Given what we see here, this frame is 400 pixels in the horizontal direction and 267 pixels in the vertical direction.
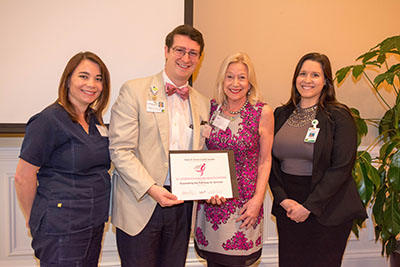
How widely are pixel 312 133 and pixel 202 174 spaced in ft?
2.61

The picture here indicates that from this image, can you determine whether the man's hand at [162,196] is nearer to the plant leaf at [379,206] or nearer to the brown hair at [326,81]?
the brown hair at [326,81]

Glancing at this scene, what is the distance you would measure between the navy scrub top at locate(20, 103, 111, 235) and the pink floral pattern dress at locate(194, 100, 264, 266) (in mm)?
717

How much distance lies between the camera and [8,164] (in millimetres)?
2594

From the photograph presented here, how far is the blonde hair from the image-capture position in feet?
6.42

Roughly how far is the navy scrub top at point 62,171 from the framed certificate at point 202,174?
449 mm

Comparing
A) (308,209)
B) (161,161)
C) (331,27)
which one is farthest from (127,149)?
(331,27)

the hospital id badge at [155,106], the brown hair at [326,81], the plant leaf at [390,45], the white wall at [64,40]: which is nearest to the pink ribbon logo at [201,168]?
the hospital id badge at [155,106]

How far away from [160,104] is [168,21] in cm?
99

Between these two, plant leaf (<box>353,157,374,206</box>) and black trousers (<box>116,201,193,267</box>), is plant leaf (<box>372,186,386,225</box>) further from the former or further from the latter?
black trousers (<box>116,201,193,267</box>)

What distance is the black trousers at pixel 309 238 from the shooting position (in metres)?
1.99

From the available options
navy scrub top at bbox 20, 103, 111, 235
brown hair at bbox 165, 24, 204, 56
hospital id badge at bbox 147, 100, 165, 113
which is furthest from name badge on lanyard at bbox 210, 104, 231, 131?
navy scrub top at bbox 20, 103, 111, 235

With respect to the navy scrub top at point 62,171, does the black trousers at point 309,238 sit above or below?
below

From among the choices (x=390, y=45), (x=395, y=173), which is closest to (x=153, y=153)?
(x=395, y=173)

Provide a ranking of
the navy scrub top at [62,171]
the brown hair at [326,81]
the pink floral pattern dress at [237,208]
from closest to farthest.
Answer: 1. the navy scrub top at [62,171]
2. the pink floral pattern dress at [237,208]
3. the brown hair at [326,81]
